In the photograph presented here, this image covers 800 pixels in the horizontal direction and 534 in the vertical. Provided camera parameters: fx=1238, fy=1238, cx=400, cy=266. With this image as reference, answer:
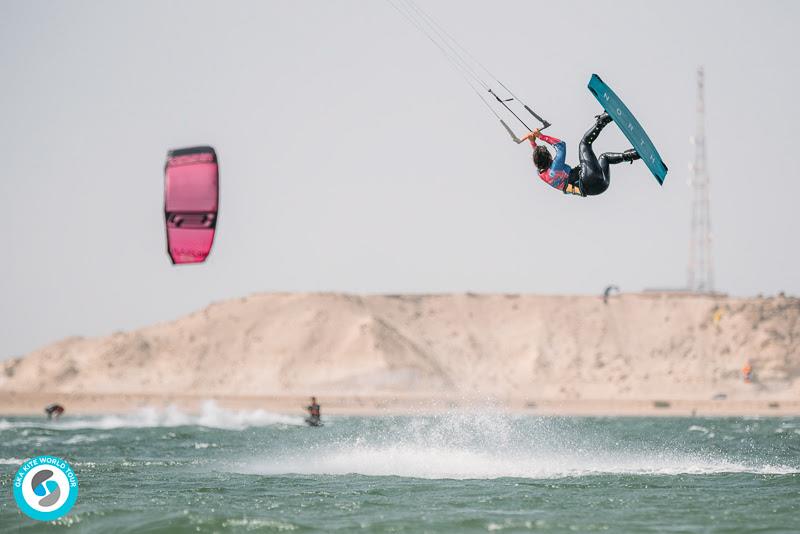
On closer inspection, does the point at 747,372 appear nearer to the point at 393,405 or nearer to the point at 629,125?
the point at 393,405

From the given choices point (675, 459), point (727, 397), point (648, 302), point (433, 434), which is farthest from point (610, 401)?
point (675, 459)

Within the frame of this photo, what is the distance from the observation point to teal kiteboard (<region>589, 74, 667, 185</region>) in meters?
13.2

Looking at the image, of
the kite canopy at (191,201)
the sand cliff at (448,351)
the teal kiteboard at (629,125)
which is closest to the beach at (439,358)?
the sand cliff at (448,351)

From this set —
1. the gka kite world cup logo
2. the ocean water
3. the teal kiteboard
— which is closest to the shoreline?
the ocean water

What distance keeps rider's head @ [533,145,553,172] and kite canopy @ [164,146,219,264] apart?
3768mm

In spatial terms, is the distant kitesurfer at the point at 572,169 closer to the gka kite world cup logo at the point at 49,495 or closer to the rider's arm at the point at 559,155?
the rider's arm at the point at 559,155

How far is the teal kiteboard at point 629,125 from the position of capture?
13242 millimetres

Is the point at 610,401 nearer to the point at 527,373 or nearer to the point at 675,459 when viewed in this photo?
the point at 527,373

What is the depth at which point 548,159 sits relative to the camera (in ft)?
45.0

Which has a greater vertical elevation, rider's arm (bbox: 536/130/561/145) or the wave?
rider's arm (bbox: 536/130/561/145)

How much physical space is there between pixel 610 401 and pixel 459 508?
6205cm

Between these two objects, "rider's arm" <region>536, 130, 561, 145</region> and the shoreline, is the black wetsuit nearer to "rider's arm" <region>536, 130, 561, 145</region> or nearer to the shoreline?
"rider's arm" <region>536, 130, 561, 145</region>

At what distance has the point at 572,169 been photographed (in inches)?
539

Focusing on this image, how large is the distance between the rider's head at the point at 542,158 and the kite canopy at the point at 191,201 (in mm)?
3768
